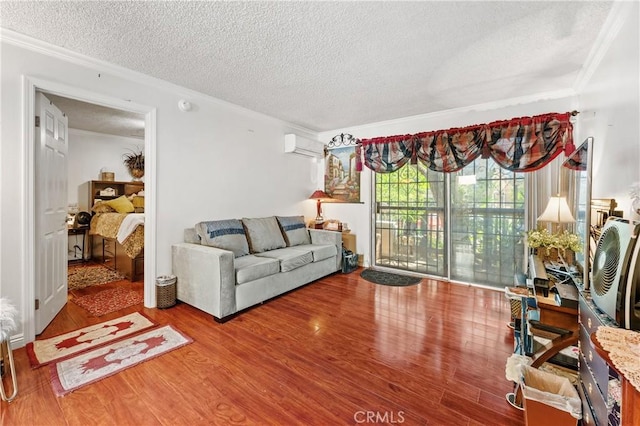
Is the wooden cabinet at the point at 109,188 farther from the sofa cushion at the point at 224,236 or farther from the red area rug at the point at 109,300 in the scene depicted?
the sofa cushion at the point at 224,236

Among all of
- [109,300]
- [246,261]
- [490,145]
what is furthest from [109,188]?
[490,145]

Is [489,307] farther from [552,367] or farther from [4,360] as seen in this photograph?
[4,360]

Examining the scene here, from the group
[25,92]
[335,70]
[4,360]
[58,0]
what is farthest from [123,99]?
[4,360]

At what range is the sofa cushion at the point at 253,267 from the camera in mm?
2678

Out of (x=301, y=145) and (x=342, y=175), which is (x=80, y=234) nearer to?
(x=301, y=145)

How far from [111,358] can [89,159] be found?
4579mm

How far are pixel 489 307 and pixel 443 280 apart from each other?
3.06 ft

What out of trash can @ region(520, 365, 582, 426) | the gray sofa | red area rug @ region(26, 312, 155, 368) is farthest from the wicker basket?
trash can @ region(520, 365, 582, 426)

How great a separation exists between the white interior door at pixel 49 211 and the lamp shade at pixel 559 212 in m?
4.42

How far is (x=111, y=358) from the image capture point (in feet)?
6.41

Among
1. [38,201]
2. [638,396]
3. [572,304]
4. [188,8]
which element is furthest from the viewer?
[38,201]

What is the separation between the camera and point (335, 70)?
8.52 feet

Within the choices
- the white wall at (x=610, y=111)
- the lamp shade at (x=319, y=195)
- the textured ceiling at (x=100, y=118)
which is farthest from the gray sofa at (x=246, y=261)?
→ the white wall at (x=610, y=111)

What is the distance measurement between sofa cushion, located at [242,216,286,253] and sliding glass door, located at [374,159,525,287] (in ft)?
5.67
